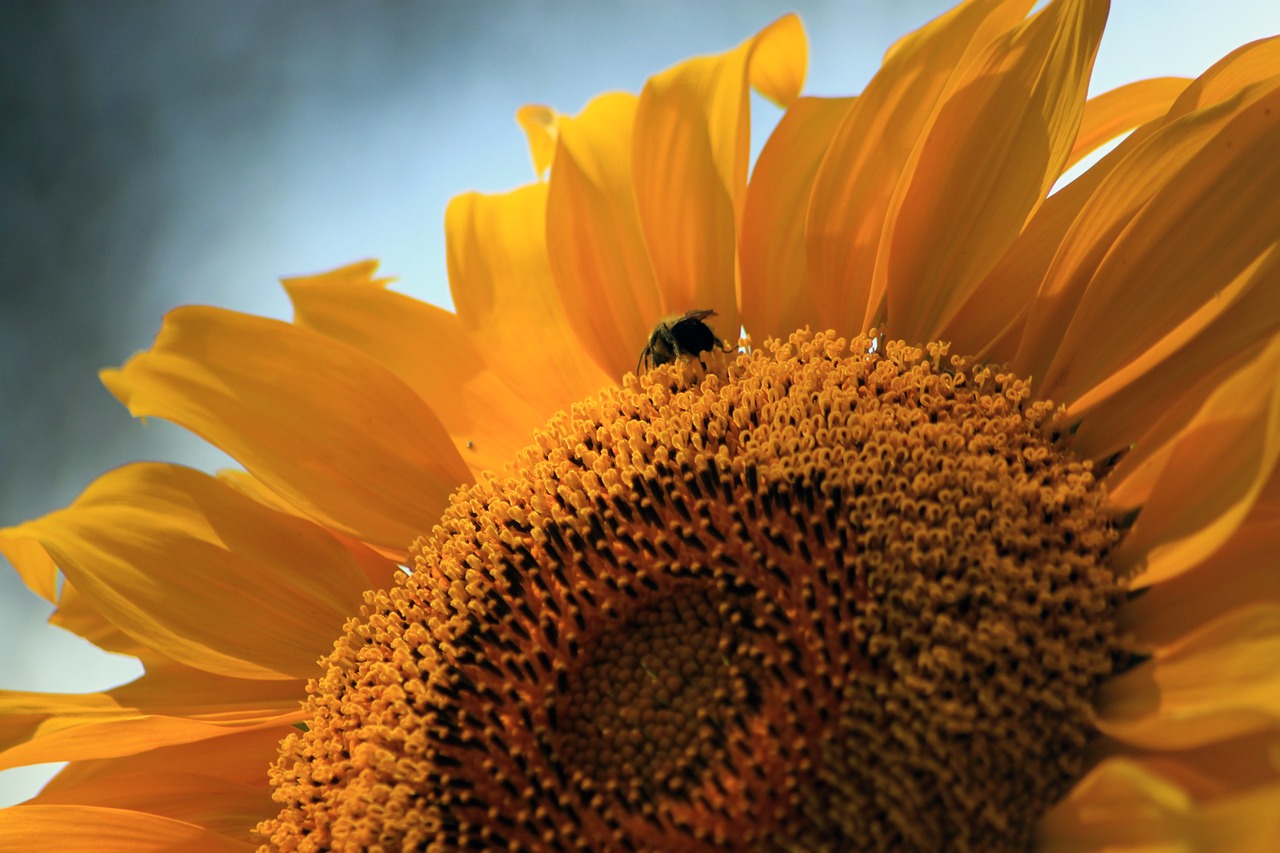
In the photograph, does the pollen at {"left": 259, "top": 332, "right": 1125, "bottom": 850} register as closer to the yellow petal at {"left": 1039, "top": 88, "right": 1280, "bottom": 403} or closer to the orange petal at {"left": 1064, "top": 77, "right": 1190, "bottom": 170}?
the yellow petal at {"left": 1039, "top": 88, "right": 1280, "bottom": 403}

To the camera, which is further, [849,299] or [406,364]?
[406,364]

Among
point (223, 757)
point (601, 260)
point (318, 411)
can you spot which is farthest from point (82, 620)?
point (601, 260)

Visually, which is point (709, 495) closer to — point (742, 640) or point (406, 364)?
point (742, 640)

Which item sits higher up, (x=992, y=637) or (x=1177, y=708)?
(x=992, y=637)

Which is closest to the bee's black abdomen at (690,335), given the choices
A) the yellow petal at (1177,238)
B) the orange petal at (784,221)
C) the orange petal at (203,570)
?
the orange petal at (784,221)

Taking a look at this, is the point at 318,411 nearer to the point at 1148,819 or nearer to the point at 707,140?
the point at 707,140

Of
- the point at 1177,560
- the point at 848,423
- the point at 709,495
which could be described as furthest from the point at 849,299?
the point at 1177,560

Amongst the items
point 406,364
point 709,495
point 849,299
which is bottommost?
point 709,495
